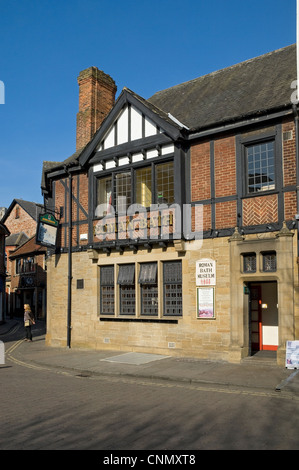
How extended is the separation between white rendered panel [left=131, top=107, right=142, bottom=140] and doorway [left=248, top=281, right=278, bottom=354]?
6782 mm

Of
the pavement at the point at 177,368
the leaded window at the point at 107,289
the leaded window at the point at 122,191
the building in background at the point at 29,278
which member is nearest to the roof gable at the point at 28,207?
the building in background at the point at 29,278

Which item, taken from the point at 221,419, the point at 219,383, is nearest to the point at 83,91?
the point at 219,383

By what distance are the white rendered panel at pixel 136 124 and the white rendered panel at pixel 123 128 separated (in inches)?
10.7

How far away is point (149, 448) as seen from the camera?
6.02 meters

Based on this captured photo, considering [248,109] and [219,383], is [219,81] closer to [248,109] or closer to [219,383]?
[248,109]

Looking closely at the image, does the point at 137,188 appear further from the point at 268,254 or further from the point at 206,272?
the point at 268,254

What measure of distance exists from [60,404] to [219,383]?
3.75 meters

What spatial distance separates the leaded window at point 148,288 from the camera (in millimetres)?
15328

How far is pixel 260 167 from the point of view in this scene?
531 inches

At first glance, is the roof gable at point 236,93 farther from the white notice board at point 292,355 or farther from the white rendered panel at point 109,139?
the white notice board at point 292,355

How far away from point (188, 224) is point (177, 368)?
473cm

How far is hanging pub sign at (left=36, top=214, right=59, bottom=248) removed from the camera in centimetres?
1745

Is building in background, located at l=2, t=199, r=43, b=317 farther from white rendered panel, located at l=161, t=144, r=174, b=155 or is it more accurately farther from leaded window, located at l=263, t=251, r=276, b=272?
leaded window, located at l=263, t=251, r=276, b=272
